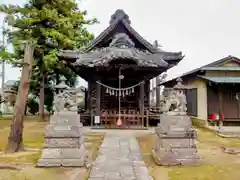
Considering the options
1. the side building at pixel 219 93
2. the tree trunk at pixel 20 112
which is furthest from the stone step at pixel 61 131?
the side building at pixel 219 93

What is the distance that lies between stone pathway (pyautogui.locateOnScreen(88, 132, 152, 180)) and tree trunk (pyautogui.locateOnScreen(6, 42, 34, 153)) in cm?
263

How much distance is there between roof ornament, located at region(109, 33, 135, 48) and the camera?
13.1 m

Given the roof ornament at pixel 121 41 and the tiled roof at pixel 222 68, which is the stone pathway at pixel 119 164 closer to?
the roof ornament at pixel 121 41

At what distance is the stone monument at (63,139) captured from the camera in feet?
19.5

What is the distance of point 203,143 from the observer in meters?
9.20

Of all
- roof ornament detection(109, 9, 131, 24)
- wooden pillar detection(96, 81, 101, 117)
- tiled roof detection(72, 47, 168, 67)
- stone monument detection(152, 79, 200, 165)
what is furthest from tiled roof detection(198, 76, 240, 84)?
stone monument detection(152, 79, 200, 165)

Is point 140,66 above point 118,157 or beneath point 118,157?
above

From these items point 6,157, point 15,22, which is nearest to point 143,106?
point 6,157

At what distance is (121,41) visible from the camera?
13.2m

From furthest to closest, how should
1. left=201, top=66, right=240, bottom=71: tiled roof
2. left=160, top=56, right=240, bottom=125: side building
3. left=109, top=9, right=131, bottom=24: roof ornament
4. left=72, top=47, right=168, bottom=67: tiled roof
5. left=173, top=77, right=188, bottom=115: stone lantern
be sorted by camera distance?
left=201, top=66, right=240, bottom=71: tiled roof
left=160, top=56, right=240, bottom=125: side building
left=109, top=9, right=131, bottom=24: roof ornament
left=72, top=47, right=168, bottom=67: tiled roof
left=173, top=77, right=188, bottom=115: stone lantern

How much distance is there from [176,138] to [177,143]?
13 centimetres

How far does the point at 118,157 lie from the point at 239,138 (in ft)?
22.5

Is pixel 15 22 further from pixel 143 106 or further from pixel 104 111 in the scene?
pixel 143 106

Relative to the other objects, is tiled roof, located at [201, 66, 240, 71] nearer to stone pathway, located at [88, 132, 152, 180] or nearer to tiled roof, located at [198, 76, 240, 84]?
tiled roof, located at [198, 76, 240, 84]
